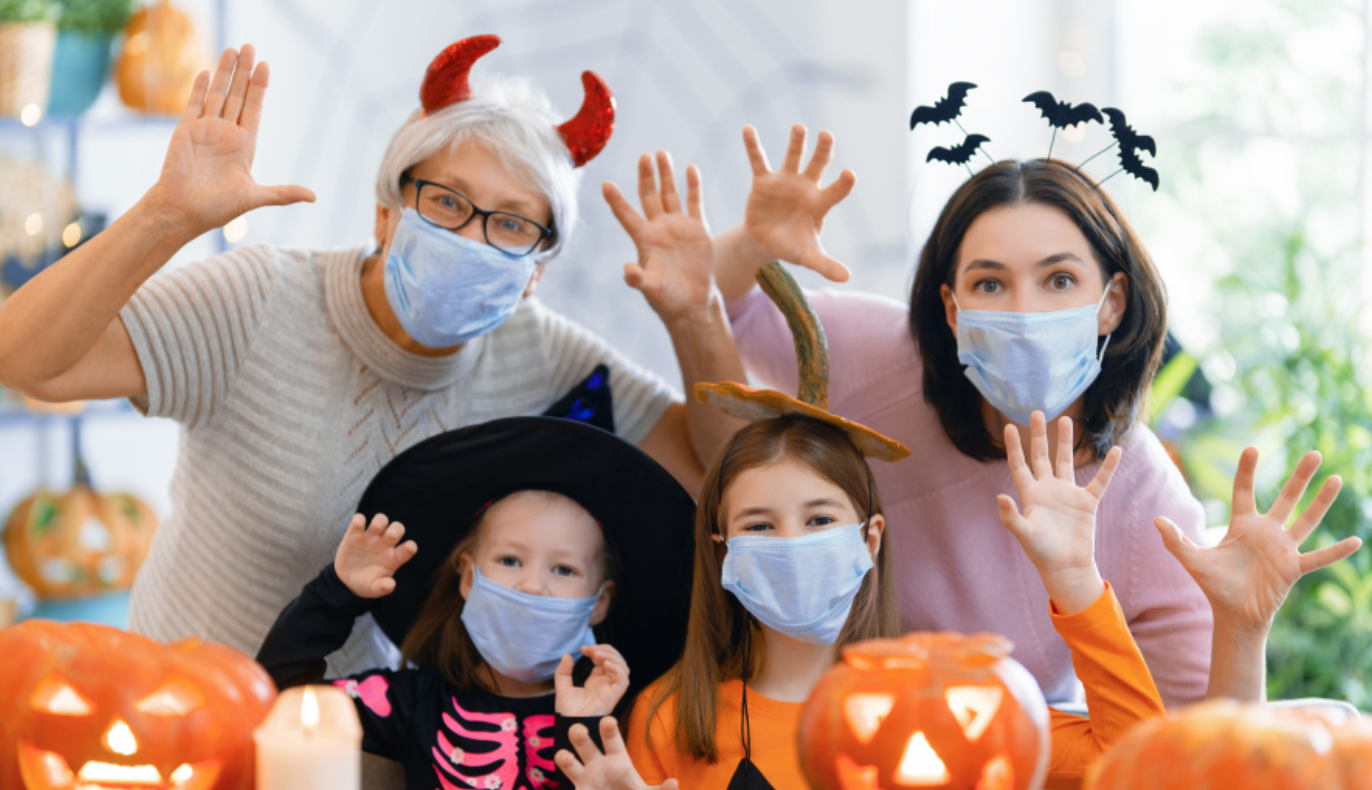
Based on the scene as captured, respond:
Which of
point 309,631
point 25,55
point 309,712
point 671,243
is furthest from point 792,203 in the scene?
point 25,55

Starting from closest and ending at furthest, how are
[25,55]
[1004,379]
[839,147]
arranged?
[1004,379]
[25,55]
[839,147]

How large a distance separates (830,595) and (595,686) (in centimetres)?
32

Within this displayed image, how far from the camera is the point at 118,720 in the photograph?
0.78m

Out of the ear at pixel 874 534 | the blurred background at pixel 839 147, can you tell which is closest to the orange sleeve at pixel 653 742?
the ear at pixel 874 534

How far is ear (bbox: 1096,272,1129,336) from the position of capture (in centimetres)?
144

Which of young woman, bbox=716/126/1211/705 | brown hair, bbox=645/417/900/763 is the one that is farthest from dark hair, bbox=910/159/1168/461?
brown hair, bbox=645/417/900/763

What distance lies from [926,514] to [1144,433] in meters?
0.35

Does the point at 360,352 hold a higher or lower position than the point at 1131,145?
lower

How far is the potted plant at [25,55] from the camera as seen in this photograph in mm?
2662

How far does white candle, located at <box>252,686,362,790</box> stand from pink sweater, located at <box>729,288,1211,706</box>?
3.13 feet

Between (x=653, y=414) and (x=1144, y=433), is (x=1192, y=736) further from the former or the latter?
(x=653, y=414)

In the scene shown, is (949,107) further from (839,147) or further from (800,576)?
(839,147)

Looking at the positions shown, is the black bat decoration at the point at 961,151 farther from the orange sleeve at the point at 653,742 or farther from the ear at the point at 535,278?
the orange sleeve at the point at 653,742

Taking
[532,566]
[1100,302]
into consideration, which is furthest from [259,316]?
[1100,302]
